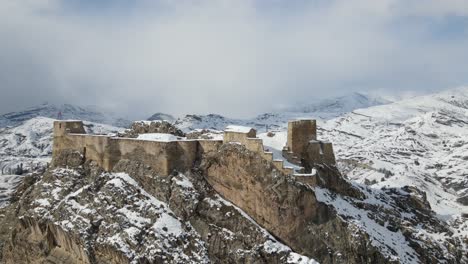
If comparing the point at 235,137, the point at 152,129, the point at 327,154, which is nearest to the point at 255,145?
the point at 235,137

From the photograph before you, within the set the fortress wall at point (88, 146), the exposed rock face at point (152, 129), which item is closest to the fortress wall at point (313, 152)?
the exposed rock face at point (152, 129)

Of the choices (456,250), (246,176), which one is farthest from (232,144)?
(456,250)

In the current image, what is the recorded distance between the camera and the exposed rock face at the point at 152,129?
7525 cm

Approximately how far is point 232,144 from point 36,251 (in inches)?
1140

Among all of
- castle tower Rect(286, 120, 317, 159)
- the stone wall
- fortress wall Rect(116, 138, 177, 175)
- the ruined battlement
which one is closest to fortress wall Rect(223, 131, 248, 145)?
the stone wall

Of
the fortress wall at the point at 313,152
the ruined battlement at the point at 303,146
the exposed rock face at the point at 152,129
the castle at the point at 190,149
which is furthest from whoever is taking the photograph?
the exposed rock face at the point at 152,129

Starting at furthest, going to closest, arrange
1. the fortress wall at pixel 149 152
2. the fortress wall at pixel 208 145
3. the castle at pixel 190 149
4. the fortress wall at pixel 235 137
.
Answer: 1. the fortress wall at pixel 208 145
2. the fortress wall at pixel 149 152
3. the castle at pixel 190 149
4. the fortress wall at pixel 235 137

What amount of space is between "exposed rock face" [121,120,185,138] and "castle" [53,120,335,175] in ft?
15.1

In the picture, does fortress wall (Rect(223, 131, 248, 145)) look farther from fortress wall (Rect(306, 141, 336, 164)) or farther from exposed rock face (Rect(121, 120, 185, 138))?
exposed rock face (Rect(121, 120, 185, 138))

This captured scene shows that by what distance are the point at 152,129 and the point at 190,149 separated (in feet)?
33.8

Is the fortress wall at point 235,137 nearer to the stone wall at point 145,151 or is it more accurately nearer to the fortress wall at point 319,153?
the stone wall at point 145,151

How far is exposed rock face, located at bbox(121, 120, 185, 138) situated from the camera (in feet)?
247

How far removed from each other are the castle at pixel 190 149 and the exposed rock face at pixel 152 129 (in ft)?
15.1

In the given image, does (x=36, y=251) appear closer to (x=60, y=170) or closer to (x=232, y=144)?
(x=60, y=170)
